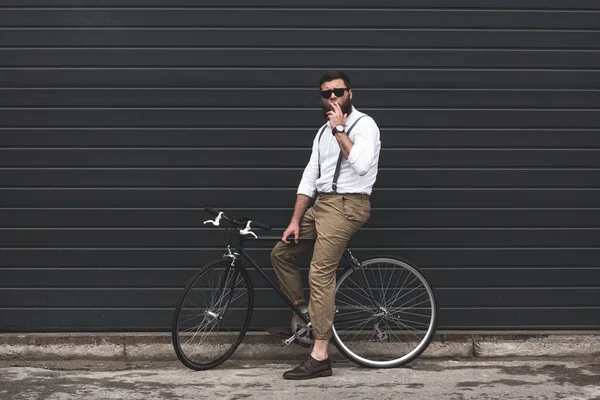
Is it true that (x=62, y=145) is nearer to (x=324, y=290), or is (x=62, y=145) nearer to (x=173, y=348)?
(x=173, y=348)

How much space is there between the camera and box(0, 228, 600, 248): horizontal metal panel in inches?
293

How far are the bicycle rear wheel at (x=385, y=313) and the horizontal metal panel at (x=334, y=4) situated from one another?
2.00 metres

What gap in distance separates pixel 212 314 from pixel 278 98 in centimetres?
176

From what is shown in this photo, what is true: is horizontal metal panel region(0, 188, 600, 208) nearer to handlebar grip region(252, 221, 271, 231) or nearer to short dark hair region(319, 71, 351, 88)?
handlebar grip region(252, 221, 271, 231)

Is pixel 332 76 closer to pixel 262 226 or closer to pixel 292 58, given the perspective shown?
pixel 292 58

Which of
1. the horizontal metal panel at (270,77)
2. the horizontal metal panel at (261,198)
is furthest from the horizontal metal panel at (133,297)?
the horizontal metal panel at (270,77)

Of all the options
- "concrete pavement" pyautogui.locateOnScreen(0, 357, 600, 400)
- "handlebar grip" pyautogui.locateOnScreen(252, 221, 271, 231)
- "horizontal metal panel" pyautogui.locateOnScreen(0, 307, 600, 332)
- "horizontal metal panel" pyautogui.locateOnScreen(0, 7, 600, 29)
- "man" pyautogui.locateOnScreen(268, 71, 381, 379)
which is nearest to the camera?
"concrete pavement" pyautogui.locateOnScreen(0, 357, 600, 400)

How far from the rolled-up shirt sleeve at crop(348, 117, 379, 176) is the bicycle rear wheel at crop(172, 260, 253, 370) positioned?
1217 millimetres

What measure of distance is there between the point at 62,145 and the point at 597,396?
4336mm

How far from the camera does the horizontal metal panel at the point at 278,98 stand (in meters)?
7.41

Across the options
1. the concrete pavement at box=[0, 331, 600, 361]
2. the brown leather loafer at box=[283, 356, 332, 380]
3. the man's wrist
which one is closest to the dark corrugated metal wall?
the concrete pavement at box=[0, 331, 600, 361]

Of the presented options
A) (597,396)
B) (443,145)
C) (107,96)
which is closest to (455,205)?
(443,145)

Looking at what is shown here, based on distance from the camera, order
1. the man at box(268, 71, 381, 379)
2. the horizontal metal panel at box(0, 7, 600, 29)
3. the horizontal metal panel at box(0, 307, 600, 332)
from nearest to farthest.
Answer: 1. the man at box(268, 71, 381, 379)
2. the horizontal metal panel at box(0, 7, 600, 29)
3. the horizontal metal panel at box(0, 307, 600, 332)

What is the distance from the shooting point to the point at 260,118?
7.44m
